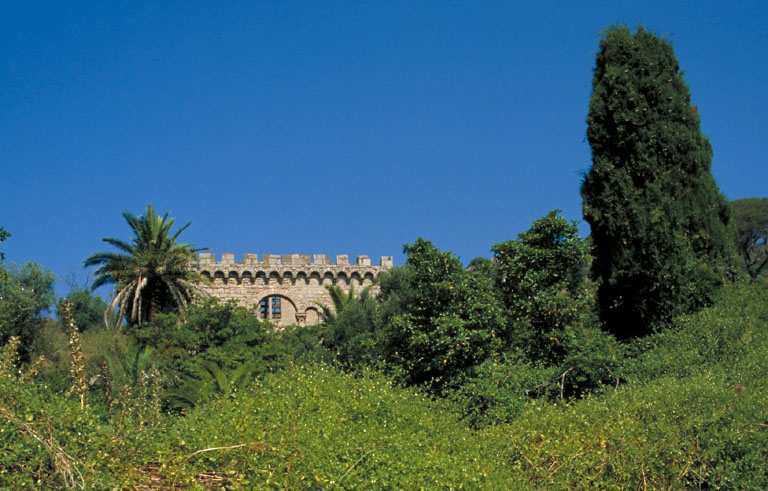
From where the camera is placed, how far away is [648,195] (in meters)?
14.0

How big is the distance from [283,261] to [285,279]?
111cm

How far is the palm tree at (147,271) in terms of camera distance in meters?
29.2

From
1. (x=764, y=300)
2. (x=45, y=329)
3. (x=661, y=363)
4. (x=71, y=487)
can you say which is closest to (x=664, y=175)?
(x=764, y=300)

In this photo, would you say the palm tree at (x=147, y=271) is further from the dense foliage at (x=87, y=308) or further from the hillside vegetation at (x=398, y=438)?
the hillside vegetation at (x=398, y=438)

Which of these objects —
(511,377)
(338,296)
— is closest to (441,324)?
(511,377)

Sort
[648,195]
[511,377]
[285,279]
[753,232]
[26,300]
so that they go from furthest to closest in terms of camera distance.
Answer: [285,279] → [753,232] → [26,300] → [648,195] → [511,377]

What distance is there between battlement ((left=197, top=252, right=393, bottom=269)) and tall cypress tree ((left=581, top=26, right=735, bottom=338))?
83.7 ft

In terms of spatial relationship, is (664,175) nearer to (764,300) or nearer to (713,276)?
(713,276)

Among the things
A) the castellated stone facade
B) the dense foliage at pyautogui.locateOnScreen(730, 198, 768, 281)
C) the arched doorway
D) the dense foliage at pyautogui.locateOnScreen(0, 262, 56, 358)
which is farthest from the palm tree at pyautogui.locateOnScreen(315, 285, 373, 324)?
the dense foliage at pyautogui.locateOnScreen(730, 198, 768, 281)

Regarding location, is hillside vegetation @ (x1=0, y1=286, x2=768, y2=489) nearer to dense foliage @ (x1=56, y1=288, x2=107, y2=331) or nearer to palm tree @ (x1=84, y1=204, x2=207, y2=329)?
palm tree @ (x1=84, y1=204, x2=207, y2=329)

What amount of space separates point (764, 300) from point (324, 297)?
28162 mm

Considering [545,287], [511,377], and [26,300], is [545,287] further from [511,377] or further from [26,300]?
[26,300]

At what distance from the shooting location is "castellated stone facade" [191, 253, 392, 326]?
38.0m

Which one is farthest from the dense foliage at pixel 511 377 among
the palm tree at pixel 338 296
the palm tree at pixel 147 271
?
the palm tree at pixel 338 296
